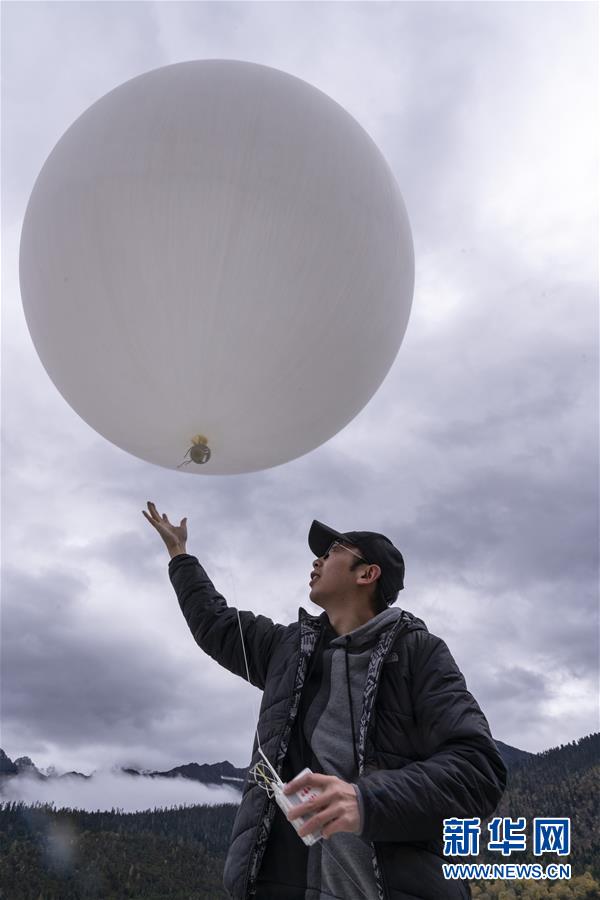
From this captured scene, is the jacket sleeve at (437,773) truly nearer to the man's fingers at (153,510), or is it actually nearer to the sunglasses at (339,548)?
the sunglasses at (339,548)

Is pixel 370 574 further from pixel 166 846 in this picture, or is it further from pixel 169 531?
pixel 166 846

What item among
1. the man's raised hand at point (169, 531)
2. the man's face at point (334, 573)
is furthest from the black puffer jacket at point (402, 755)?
the man's raised hand at point (169, 531)

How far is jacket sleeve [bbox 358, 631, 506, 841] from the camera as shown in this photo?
4.68ft

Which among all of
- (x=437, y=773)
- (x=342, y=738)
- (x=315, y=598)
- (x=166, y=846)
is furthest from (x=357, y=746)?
(x=166, y=846)

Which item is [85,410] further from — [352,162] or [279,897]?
[279,897]

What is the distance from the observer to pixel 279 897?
1706 mm

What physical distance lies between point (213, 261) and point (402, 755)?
5.80 feet

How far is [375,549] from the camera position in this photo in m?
2.49

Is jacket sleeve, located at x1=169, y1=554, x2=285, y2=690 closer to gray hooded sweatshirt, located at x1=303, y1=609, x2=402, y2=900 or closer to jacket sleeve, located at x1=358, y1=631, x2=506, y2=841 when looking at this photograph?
gray hooded sweatshirt, located at x1=303, y1=609, x2=402, y2=900

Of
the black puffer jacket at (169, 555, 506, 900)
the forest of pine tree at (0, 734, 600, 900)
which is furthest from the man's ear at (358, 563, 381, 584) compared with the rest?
the forest of pine tree at (0, 734, 600, 900)

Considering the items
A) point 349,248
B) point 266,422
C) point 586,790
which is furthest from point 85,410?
point 586,790

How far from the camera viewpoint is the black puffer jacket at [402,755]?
147 cm

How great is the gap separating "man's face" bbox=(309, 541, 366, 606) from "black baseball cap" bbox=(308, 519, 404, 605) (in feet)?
0.09

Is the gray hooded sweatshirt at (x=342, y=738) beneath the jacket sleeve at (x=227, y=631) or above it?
beneath
